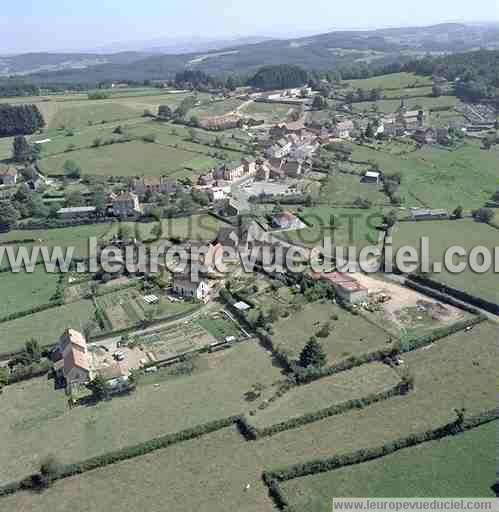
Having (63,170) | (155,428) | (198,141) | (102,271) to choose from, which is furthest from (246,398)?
(198,141)

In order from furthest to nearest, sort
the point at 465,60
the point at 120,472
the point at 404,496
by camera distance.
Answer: the point at 465,60 → the point at 120,472 → the point at 404,496

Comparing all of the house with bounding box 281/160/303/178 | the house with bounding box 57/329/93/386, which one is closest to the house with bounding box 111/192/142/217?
the house with bounding box 281/160/303/178

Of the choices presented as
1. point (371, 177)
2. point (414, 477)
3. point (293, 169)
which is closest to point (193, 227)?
point (293, 169)

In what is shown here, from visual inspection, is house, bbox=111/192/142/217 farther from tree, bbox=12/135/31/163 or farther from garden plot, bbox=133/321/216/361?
tree, bbox=12/135/31/163

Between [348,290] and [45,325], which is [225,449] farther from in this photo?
[45,325]


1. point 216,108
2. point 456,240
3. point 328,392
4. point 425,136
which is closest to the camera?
point 328,392

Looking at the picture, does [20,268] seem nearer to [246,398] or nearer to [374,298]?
[246,398]
